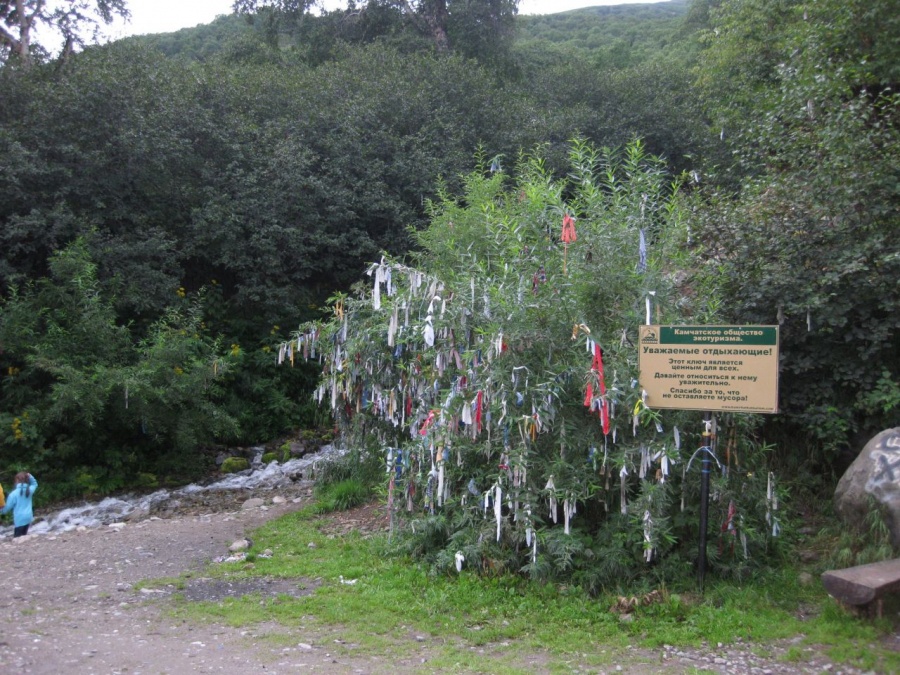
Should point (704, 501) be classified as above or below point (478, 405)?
below

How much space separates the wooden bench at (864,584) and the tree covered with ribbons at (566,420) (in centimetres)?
96

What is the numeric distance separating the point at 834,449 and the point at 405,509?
4.51 m

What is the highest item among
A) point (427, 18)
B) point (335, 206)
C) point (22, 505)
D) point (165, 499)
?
point (427, 18)

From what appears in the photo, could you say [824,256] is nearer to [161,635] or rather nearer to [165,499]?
[161,635]

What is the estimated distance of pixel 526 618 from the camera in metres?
6.05

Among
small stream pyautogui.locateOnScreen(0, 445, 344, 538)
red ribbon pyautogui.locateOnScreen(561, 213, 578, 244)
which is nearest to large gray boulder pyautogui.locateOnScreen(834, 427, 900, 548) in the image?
red ribbon pyautogui.locateOnScreen(561, 213, 578, 244)

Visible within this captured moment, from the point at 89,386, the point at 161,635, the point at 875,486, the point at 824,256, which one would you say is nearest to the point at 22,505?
the point at 89,386

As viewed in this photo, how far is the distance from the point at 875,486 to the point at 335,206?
14.7m

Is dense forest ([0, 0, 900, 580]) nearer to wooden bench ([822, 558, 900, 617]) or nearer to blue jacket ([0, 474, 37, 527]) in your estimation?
wooden bench ([822, 558, 900, 617])

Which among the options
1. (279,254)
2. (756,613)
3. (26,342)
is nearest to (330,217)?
(279,254)

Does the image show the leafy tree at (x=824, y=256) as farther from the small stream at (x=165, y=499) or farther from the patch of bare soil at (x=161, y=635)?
the small stream at (x=165, y=499)

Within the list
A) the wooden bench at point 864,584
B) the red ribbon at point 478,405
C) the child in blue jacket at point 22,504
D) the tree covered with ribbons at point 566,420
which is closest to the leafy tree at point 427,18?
the child in blue jacket at point 22,504

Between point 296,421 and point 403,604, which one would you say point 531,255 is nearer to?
point 403,604

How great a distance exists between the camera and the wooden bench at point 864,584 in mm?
5348
